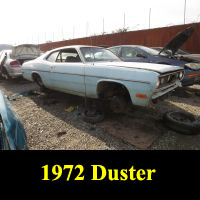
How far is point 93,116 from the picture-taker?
11.2ft

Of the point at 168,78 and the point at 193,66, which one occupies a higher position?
the point at 193,66

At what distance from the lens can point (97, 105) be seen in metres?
3.84

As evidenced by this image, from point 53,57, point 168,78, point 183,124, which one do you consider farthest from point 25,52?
point 183,124

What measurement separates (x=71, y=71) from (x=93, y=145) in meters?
1.77

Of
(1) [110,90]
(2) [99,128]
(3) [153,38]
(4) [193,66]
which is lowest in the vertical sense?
(2) [99,128]

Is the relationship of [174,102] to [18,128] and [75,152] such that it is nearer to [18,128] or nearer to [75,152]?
[75,152]

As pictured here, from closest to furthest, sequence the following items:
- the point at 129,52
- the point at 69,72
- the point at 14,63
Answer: the point at 69,72 → the point at 129,52 → the point at 14,63

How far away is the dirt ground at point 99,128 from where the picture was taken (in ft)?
8.47

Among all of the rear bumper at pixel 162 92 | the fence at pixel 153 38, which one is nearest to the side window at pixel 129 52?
the rear bumper at pixel 162 92

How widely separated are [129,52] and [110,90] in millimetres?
2912

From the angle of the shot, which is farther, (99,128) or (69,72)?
(69,72)

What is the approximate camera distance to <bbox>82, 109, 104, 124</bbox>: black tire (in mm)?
3287

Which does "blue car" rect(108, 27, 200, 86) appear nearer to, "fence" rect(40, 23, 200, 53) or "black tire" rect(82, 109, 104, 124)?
"black tire" rect(82, 109, 104, 124)

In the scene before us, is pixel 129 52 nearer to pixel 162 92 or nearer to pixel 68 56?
→ pixel 68 56
